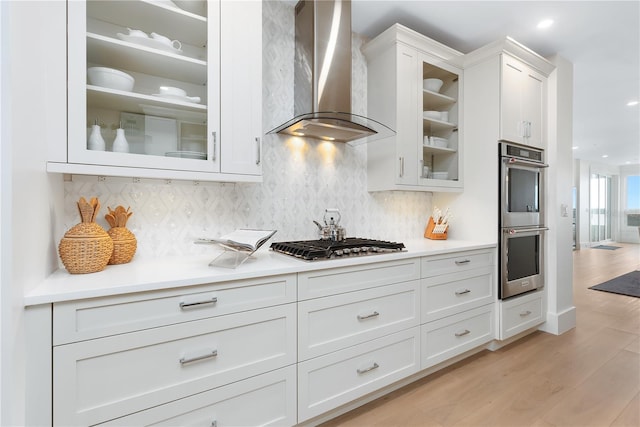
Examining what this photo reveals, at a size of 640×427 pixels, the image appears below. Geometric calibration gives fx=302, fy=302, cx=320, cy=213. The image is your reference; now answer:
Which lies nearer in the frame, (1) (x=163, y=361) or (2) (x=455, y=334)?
(1) (x=163, y=361)

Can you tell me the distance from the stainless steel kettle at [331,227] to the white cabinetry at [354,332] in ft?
1.32

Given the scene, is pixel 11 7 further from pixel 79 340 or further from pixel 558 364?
pixel 558 364

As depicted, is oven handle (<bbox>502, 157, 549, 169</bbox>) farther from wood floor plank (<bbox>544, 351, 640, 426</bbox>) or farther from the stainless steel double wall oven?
wood floor plank (<bbox>544, 351, 640, 426</bbox>)

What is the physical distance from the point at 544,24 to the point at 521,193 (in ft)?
4.44

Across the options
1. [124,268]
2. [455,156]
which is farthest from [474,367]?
[124,268]

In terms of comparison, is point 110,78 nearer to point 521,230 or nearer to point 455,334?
point 455,334

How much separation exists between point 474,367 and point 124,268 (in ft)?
7.92

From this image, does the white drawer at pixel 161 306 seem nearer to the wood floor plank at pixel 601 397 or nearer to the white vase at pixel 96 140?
the white vase at pixel 96 140

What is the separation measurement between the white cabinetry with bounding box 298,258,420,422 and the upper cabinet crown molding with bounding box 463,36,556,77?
1.90 meters

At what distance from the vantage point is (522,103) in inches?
103

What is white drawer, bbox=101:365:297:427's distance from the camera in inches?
46.6

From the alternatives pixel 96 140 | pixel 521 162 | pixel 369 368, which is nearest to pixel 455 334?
pixel 369 368

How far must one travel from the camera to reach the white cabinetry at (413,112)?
2328 millimetres

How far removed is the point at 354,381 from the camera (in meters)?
1.68
